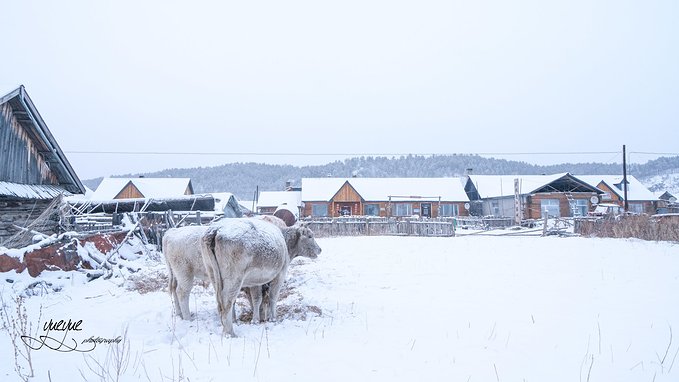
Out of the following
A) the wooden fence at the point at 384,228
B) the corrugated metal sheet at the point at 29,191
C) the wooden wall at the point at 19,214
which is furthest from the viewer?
the wooden fence at the point at 384,228

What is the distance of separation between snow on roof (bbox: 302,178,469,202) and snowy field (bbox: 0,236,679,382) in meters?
33.8

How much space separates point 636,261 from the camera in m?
10.9

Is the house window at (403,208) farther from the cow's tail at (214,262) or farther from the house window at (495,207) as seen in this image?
the cow's tail at (214,262)

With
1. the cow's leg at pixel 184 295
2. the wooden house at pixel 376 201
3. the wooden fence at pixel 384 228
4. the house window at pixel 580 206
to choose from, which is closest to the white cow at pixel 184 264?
the cow's leg at pixel 184 295

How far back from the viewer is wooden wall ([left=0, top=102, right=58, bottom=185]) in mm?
10470

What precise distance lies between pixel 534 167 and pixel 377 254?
15058cm

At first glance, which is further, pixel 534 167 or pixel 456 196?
pixel 534 167

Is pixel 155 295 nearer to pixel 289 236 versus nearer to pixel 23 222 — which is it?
pixel 289 236

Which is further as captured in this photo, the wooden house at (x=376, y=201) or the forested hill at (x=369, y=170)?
the forested hill at (x=369, y=170)

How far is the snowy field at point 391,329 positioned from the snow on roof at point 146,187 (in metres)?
34.2

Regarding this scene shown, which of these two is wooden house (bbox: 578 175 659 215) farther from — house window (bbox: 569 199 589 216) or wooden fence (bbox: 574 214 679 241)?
wooden fence (bbox: 574 214 679 241)

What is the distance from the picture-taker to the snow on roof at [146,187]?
41562 mm

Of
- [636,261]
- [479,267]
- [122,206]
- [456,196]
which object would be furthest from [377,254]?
[456,196]

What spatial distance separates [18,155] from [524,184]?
45.0 metres
